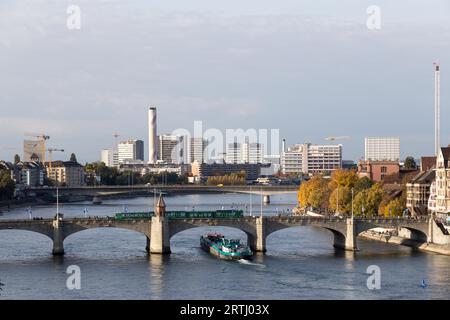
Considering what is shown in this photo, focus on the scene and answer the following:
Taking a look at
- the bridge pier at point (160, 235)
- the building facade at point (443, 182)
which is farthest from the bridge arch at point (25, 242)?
the building facade at point (443, 182)

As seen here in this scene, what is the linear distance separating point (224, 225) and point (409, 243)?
14.6 meters

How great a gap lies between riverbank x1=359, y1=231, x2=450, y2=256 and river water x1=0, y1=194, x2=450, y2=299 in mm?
1303

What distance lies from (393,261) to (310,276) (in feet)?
29.2

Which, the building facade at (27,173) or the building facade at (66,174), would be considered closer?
the building facade at (27,173)

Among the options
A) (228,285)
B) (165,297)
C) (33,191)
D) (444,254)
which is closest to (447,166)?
(444,254)

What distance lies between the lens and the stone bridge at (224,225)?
6066cm

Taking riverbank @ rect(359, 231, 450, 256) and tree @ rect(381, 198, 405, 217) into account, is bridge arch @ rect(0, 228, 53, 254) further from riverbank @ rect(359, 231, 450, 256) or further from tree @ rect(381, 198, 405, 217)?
tree @ rect(381, 198, 405, 217)

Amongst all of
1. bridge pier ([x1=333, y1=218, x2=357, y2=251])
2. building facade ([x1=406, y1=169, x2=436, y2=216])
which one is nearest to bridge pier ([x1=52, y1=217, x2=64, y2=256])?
bridge pier ([x1=333, y1=218, x2=357, y2=251])

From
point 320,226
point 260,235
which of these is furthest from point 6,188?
point 320,226

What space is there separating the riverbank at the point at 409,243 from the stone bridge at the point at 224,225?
24.6 inches

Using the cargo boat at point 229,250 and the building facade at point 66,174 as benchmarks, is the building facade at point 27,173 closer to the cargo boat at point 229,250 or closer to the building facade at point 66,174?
the building facade at point 66,174

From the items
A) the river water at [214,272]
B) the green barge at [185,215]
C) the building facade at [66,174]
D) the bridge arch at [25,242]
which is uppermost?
the building facade at [66,174]

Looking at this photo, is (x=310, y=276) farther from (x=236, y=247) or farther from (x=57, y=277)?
(x=57, y=277)

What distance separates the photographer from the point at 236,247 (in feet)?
197
